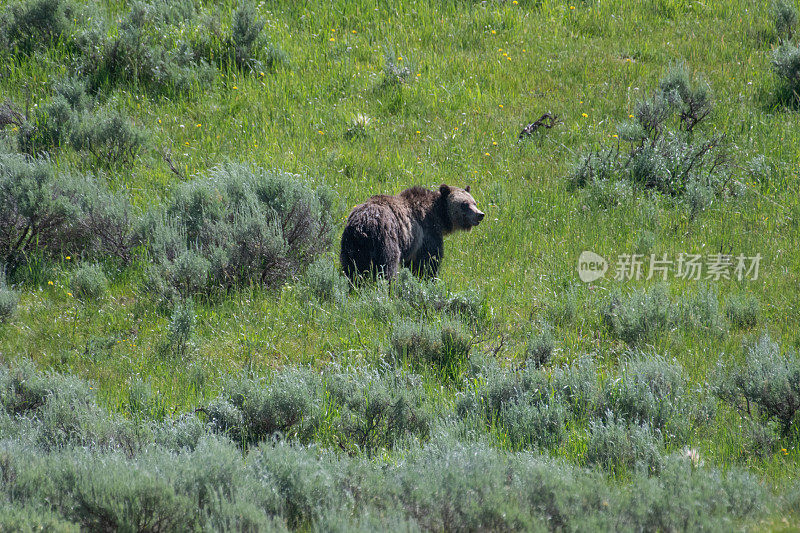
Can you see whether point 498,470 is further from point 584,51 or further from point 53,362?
point 584,51

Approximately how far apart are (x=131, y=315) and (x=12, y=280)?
5.48ft

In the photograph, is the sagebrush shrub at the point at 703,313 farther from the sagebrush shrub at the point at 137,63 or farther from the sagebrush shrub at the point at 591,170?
the sagebrush shrub at the point at 137,63

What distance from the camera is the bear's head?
9055 mm

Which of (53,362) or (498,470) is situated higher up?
(498,470)

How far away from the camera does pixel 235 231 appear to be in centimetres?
847

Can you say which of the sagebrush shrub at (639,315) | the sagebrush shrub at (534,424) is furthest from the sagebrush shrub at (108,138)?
the sagebrush shrub at (534,424)

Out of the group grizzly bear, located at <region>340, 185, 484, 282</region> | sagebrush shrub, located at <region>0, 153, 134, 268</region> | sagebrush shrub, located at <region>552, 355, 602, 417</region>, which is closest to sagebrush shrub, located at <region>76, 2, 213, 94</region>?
sagebrush shrub, located at <region>0, 153, 134, 268</region>

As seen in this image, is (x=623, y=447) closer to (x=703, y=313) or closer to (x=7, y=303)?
(x=703, y=313)

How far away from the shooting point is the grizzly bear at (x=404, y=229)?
816 cm

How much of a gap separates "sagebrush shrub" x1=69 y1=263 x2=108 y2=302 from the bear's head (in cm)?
402

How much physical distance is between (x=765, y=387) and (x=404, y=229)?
4.22 m

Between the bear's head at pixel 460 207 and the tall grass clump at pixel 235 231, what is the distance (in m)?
1.48

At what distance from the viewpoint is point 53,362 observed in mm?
6961

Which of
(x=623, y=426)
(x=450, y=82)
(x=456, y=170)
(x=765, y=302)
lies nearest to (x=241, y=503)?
(x=623, y=426)
